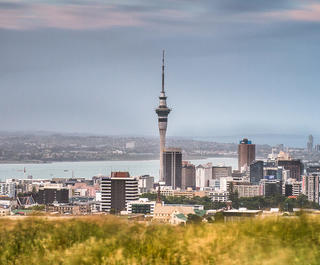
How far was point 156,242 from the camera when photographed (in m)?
3.77

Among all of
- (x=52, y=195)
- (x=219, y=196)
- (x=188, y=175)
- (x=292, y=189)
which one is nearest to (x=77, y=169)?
(x=188, y=175)

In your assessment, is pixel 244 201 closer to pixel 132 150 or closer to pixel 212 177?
pixel 212 177

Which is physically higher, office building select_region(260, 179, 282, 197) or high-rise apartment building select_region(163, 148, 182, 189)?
high-rise apartment building select_region(163, 148, 182, 189)

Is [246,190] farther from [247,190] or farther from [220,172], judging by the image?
[220,172]

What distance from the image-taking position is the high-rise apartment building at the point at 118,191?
29.8 meters

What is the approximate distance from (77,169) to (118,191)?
137ft

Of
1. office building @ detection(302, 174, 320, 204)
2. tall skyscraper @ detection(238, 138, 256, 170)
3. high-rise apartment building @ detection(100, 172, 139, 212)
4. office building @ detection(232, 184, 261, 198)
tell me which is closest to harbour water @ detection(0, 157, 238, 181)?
tall skyscraper @ detection(238, 138, 256, 170)

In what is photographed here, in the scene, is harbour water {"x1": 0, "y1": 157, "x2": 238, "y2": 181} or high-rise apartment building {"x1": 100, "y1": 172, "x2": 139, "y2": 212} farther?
harbour water {"x1": 0, "y1": 157, "x2": 238, "y2": 181}

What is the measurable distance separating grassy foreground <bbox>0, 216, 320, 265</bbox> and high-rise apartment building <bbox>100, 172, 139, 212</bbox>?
83.6 ft

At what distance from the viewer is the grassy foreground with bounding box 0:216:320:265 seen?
3627mm

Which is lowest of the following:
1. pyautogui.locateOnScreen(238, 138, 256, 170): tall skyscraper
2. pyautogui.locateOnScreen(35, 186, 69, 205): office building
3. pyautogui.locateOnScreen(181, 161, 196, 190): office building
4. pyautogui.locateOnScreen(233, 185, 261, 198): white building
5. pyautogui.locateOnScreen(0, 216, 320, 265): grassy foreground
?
pyautogui.locateOnScreen(35, 186, 69, 205): office building

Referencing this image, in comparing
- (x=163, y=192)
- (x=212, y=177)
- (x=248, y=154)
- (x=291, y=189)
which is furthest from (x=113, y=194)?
(x=248, y=154)

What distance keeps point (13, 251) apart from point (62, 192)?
31505 mm

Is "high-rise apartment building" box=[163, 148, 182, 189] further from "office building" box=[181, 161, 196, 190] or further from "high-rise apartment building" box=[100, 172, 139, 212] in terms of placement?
"high-rise apartment building" box=[100, 172, 139, 212]
